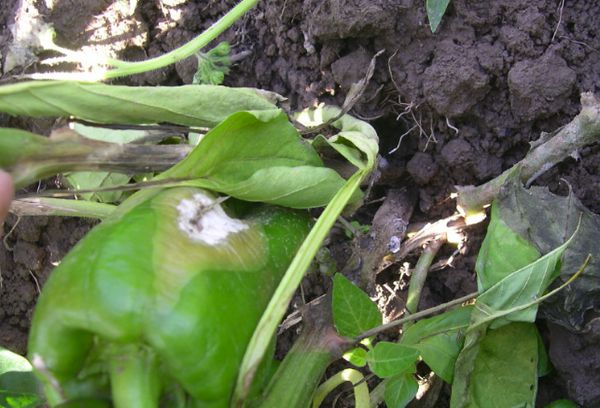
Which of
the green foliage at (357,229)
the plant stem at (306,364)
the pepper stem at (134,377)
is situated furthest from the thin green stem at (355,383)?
the pepper stem at (134,377)

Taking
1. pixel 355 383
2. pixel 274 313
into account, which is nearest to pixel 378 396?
pixel 355 383

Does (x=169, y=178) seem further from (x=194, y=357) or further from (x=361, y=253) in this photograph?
(x=361, y=253)

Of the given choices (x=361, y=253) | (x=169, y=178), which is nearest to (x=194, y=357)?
(x=169, y=178)

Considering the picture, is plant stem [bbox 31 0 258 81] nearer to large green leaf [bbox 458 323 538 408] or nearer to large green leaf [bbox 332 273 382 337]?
large green leaf [bbox 332 273 382 337]

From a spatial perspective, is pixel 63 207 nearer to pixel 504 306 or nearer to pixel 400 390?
pixel 400 390

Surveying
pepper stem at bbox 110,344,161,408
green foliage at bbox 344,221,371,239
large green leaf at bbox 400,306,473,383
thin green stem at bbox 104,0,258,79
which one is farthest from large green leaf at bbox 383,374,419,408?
thin green stem at bbox 104,0,258,79

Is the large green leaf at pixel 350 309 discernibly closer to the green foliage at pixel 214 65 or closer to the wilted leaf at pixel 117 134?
the wilted leaf at pixel 117 134
